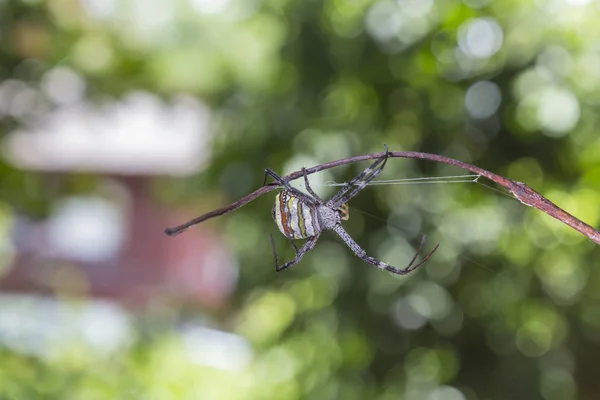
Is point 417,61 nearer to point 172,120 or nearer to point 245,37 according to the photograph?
point 245,37

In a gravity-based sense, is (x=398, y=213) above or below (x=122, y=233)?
below

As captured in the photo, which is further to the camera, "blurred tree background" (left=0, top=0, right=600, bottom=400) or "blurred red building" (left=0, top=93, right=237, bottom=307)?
"blurred red building" (left=0, top=93, right=237, bottom=307)

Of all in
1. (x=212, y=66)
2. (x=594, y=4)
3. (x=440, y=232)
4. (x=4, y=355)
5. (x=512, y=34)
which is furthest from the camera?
(x=212, y=66)

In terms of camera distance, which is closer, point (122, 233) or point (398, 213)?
point (398, 213)

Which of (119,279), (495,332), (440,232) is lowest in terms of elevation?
(495,332)

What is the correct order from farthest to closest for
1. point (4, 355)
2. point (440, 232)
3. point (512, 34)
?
point (4, 355)
point (440, 232)
point (512, 34)

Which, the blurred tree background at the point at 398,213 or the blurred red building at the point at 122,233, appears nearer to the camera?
the blurred tree background at the point at 398,213

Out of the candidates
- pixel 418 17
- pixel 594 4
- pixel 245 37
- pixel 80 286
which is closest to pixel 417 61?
pixel 418 17

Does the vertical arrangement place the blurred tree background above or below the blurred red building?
below
